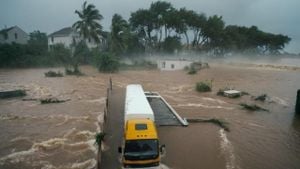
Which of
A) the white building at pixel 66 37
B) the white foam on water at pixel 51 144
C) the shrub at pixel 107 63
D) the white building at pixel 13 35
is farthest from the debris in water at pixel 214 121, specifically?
the white building at pixel 13 35

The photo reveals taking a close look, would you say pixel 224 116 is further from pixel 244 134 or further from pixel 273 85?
pixel 273 85

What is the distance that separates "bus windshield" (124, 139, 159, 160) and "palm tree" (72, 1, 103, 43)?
47127 mm

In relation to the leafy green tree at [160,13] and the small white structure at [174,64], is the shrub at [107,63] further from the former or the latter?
the leafy green tree at [160,13]

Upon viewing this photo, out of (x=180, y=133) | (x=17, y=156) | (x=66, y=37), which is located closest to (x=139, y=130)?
(x=180, y=133)

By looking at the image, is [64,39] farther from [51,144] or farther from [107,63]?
[51,144]

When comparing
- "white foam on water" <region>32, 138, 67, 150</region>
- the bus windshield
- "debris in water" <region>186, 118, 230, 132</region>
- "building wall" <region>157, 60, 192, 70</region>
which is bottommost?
"white foam on water" <region>32, 138, 67, 150</region>

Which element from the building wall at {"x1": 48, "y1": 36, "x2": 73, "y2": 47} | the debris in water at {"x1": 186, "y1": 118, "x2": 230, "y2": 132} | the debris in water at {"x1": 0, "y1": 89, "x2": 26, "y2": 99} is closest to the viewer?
the debris in water at {"x1": 186, "y1": 118, "x2": 230, "y2": 132}

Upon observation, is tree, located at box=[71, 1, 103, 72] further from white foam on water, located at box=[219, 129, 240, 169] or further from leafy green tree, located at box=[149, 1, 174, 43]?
white foam on water, located at box=[219, 129, 240, 169]

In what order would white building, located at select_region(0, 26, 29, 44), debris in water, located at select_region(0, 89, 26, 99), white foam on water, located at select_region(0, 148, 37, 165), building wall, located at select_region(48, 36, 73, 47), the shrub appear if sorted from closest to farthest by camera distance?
1. white foam on water, located at select_region(0, 148, 37, 165)
2. debris in water, located at select_region(0, 89, 26, 99)
3. the shrub
4. white building, located at select_region(0, 26, 29, 44)
5. building wall, located at select_region(48, 36, 73, 47)

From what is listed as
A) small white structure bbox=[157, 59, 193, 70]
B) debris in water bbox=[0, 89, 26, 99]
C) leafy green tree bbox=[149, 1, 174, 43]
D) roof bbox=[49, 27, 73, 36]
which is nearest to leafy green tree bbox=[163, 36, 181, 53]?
leafy green tree bbox=[149, 1, 174, 43]

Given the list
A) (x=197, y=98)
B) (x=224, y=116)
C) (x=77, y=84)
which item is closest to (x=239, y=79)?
(x=197, y=98)

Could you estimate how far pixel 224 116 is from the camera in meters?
19.8

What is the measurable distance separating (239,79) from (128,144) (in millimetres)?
33105

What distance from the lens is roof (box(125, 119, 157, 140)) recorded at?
10258 mm
